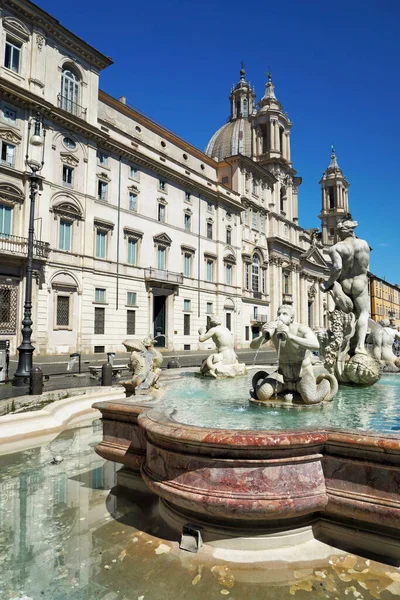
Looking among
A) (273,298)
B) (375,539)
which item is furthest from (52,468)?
(273,298)

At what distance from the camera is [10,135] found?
21328 mm

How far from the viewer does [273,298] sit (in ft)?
150

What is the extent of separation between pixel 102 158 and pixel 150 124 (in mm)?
7331

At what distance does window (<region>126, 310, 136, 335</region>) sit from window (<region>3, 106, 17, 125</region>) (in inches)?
526

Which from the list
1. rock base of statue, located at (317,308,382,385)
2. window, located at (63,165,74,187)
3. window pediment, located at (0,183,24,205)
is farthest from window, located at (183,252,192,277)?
rock base of statue, located at (317,308,382,385)

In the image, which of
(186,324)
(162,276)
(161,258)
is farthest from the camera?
(186,324)

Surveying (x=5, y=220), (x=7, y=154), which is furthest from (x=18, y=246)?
(x=7, y=154)

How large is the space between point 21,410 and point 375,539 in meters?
6.73

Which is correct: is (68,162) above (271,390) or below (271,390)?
above

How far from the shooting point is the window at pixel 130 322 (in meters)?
27.8

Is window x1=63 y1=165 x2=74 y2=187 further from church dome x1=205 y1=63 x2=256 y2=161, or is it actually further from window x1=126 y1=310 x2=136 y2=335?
church dome x1=205 y1=63 x2=256 y2=161

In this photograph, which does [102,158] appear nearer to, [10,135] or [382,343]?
[10,135]

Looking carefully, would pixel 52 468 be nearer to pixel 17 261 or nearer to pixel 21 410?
pixel 21 410

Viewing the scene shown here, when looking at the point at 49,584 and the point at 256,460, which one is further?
the point at 256,460
